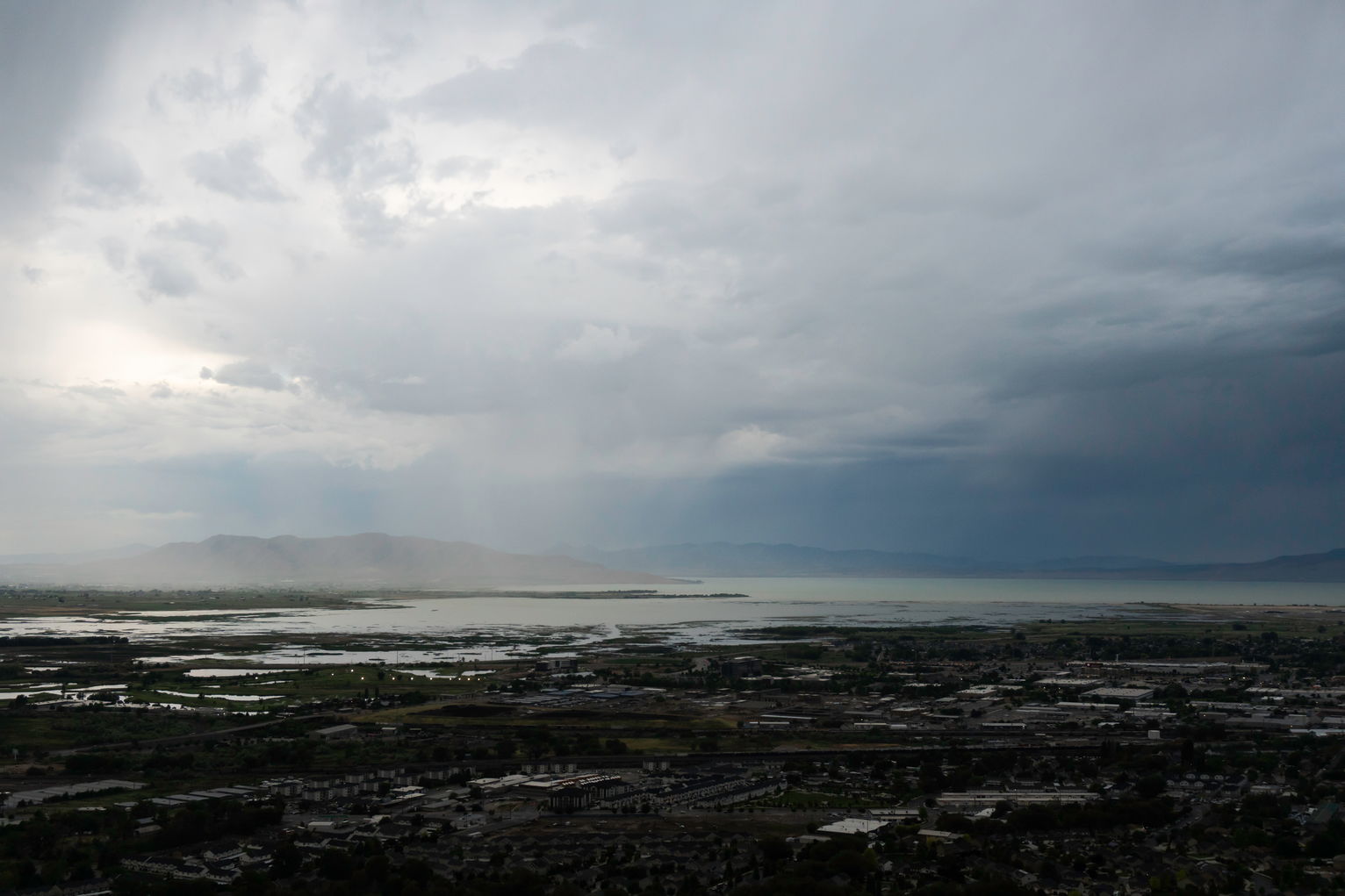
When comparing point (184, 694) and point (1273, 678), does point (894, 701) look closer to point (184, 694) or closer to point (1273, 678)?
point (1273, 678)

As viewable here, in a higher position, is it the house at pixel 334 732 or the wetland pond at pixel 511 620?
the house at pixel 334 732

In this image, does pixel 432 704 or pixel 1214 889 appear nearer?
pixel 1214 889

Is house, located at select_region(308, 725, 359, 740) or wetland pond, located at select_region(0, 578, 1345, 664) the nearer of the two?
house, located at select_region(308, 725, 359, 740)

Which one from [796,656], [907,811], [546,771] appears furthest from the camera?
[796,656]

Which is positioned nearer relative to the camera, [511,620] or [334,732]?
[334,732]

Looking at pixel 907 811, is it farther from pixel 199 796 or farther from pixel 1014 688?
pixel 1014 688

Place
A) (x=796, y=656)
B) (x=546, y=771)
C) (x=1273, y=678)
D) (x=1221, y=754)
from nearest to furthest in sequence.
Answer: (x=546, y=771), (x=1221, y=754), (x=1273, y=678), (x=796, y=656)

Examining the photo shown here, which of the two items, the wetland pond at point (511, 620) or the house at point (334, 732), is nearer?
the house at point (334, 732)

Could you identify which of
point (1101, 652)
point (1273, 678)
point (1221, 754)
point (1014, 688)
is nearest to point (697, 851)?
point (1221, 754)

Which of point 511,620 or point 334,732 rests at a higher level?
point 334,732

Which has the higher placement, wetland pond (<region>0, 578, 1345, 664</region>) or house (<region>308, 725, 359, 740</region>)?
house (<region>308, 725, 359, 740</region>)
